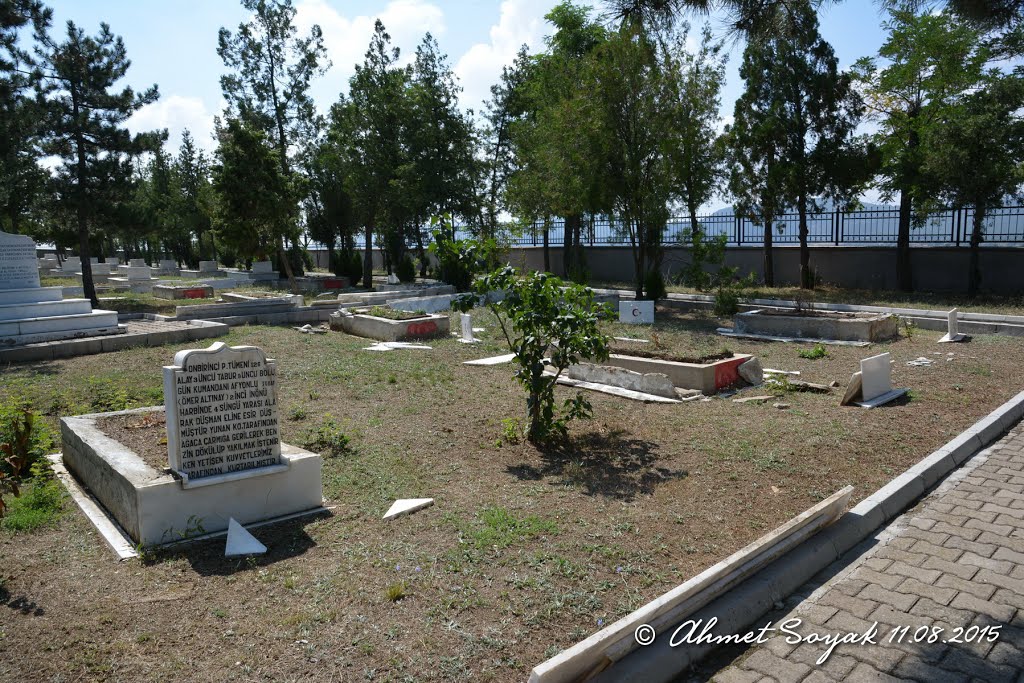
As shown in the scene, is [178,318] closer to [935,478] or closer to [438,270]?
[438,270]

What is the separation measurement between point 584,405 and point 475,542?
2552 millimetres

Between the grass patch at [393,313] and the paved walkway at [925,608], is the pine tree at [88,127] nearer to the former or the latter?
the grass patch at [393,313]

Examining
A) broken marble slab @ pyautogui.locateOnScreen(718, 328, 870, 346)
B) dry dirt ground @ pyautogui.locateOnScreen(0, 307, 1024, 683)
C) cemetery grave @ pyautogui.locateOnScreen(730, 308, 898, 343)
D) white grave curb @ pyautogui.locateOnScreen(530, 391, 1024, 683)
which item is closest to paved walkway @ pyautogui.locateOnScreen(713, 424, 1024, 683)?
white grave curb @ pyautogui.locateOnScreen(530, 391, 1024, 683)

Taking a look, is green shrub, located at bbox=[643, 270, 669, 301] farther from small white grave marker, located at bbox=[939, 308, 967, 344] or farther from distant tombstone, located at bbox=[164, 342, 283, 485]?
distant tombstone, located at bbox=[164, 342, 283, 485]

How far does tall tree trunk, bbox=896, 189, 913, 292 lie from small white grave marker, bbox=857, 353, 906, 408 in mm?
14773

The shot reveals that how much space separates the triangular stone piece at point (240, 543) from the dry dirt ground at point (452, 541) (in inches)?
3.5

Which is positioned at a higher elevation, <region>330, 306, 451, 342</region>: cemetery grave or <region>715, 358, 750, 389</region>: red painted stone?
<region>330, 306, 451, 342</region>: cemetery grave

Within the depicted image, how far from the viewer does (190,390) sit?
5.45m

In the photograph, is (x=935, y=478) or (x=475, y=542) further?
(x=935, y=478)

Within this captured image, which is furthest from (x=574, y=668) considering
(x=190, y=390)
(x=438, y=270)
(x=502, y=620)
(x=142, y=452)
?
(x=438, y=270)

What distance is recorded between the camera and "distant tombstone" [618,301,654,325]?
54.6ft

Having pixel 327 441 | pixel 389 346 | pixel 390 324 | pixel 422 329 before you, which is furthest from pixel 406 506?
pixel 422 329

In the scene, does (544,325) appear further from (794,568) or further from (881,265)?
(881,265)

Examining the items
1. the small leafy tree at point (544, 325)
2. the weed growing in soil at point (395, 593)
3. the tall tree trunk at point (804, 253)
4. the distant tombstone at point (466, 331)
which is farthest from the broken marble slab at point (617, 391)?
the tall tree trunk at point (804, 253)
